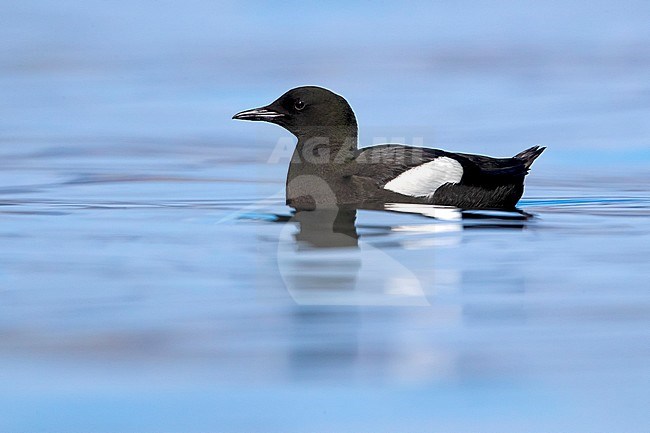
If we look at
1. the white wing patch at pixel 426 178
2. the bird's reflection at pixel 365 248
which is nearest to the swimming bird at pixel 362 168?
the white wing patch at pixel 426 178

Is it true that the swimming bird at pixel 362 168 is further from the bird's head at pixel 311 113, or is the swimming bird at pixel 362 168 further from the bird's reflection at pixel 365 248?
the bird's reflection at pixel 365 248

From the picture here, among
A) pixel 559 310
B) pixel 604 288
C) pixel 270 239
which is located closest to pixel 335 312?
pixel 559 310

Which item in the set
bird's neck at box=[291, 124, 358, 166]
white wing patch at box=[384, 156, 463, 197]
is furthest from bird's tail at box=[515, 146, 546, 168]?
bird's neck at box=[291, 124, 358, 166]

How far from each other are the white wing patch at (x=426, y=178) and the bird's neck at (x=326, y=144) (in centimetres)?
56

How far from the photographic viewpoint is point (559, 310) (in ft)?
14.6

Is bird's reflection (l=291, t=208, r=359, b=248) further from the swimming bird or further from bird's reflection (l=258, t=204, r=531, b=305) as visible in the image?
the swimming bird

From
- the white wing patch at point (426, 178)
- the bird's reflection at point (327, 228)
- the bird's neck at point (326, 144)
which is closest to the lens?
the bird's reflection at point (327, 228)

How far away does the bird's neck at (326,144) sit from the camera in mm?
8500

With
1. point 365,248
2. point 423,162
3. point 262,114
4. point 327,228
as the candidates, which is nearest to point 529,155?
point 423,162

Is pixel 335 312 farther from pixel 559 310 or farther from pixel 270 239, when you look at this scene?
pixel 270 239

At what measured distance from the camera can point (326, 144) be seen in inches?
339

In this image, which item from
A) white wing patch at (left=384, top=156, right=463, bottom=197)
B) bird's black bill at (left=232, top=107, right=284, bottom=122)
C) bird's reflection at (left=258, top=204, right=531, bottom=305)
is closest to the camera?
bird's reflection at (left=258, top=204, right=531, bottom=305)

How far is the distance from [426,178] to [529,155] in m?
1.29

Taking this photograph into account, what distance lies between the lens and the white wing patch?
8.02 meters
